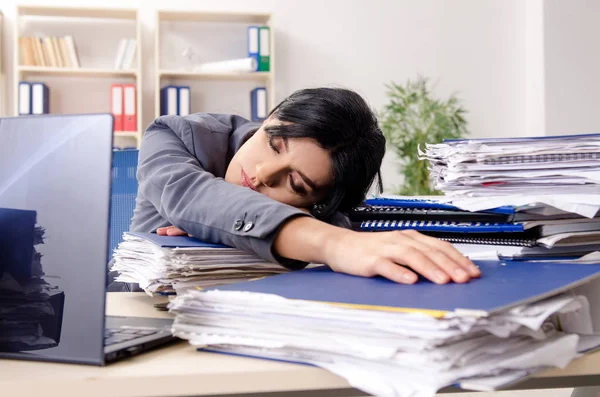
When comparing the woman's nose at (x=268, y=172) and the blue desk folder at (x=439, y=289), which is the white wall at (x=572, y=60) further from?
the blue desk folder at (x=439, y=289)

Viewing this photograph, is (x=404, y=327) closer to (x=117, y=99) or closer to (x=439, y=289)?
(x=439, y=289)

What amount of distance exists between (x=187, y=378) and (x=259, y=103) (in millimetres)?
4153

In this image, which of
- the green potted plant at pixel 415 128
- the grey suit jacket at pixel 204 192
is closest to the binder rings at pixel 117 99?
the green potted plant at pixel 415 128

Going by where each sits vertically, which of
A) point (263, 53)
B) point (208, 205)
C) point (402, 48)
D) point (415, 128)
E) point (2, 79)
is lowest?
point (208, 205)

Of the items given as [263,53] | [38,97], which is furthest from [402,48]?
[38,97]

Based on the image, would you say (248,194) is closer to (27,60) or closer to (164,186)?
(164,186)

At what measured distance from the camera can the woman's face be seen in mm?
1081

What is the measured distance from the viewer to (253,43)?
4465 mm

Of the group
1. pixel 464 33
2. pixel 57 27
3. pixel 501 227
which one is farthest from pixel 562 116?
pixel 501 227

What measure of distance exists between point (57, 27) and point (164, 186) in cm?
408

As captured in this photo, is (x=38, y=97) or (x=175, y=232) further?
(x=38, y=97)

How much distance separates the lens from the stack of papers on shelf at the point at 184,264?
2.32 ft

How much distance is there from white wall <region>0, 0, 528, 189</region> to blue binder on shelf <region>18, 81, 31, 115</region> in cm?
76

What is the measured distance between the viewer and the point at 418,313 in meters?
0.43
